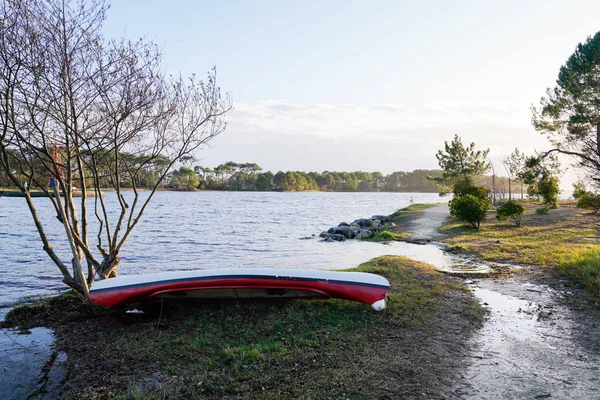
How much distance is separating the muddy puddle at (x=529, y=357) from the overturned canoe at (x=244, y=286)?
169 centimetres

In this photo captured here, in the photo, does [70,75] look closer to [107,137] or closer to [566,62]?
[107,137]

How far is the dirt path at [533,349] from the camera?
382 centimetres

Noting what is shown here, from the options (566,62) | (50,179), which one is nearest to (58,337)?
(50,179)

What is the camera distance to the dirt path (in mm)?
3824

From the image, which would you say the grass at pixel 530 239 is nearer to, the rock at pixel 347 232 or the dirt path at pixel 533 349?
the dirt path at pixel 533 349

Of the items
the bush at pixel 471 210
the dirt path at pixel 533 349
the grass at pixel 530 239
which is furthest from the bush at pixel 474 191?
the dirt path at pixel 533 349

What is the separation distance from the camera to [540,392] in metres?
3.76

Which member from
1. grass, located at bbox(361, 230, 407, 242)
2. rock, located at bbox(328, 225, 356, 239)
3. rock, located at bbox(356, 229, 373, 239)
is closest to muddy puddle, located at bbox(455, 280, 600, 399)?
grass, located at bbox(361, 230, 407, 242)

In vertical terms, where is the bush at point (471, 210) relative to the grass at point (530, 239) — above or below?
above

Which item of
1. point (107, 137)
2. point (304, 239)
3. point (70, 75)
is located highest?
point (70, 75)

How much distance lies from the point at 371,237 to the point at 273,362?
1533 cm

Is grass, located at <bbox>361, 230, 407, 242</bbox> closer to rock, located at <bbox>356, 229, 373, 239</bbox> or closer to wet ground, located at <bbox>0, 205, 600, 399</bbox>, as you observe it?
rock, located at <bbox>356, 229, 373, 239</bbox>

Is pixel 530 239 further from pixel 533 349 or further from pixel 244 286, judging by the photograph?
pixel 244 286

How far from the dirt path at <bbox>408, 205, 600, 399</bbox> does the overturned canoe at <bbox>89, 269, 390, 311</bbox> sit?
171cm
